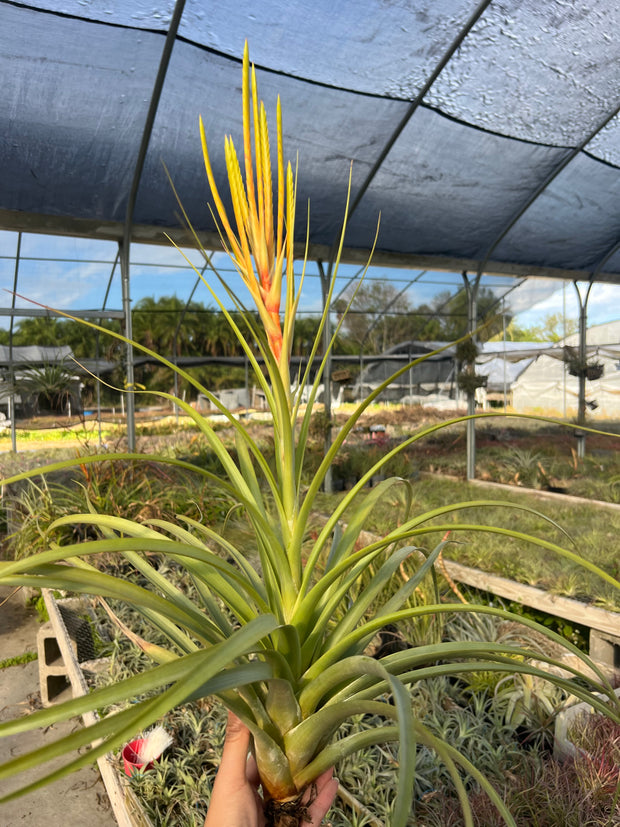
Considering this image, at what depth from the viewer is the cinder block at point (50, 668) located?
2.76 m

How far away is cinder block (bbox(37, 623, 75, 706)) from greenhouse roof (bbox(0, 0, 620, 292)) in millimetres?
3144

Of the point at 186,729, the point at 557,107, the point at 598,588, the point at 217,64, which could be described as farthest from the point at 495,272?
the point at 186,729

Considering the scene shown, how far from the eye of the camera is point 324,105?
4.02 metres

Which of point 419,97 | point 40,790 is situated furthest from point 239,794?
point 419,97

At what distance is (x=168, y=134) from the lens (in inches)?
155

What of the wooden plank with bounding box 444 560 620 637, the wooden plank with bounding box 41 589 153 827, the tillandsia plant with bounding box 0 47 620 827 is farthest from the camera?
the wooden plank with bounding box 444 560 620 637

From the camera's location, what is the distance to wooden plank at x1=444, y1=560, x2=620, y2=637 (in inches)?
104

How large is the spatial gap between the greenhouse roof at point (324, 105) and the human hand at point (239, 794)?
3634 mm

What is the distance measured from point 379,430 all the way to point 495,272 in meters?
2.58

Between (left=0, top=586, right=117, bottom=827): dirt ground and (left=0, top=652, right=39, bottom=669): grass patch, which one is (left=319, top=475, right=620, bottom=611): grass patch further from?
(left=0, top=652, right=39, bottom=669): grass patch

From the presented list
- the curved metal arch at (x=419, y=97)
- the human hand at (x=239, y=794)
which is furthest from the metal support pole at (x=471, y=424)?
the human hand at (x=239, y=794)

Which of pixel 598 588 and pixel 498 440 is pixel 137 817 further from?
pixel 498 440

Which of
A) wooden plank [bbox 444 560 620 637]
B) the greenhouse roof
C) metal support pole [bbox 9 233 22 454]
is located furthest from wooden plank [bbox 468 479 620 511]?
metal support pole [bbox 9 233 22 454]

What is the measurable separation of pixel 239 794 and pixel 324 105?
14.0ft
